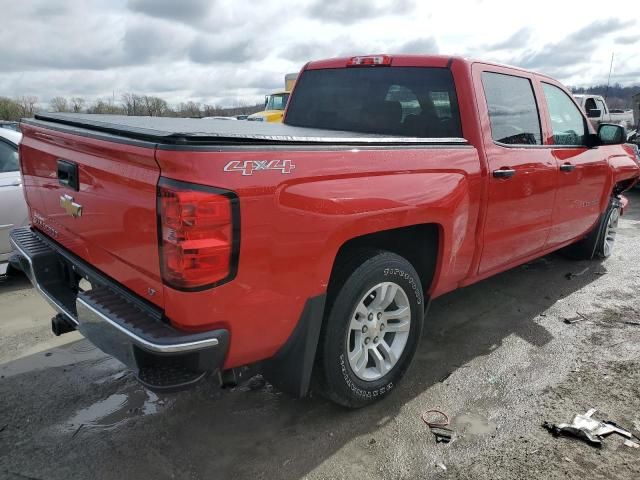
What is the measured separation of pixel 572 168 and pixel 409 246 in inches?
77.9

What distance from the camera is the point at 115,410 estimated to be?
2.92 m

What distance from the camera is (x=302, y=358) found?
7.99 ft

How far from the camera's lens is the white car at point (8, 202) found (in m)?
4.68

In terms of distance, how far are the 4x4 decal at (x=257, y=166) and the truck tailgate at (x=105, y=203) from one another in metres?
0.30

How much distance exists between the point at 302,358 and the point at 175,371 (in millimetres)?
604

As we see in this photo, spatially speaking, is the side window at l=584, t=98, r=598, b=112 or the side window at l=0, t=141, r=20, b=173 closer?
the side window at l=0, t=141, r=20, b=173

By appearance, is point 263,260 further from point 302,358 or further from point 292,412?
point 292,412

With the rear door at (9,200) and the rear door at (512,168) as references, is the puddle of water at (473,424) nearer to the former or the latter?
the rear door at (512,168)

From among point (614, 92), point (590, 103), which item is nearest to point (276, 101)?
point (590, 103)

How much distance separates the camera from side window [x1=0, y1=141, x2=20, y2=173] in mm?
4840

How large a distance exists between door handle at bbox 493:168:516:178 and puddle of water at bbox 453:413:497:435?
1.52 metres

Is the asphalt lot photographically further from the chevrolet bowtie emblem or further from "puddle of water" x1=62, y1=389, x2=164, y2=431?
the chevrolet bowtie emblem

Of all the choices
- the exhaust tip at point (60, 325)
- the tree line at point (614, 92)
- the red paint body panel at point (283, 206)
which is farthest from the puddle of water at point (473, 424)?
the tree line at point (614, 92)

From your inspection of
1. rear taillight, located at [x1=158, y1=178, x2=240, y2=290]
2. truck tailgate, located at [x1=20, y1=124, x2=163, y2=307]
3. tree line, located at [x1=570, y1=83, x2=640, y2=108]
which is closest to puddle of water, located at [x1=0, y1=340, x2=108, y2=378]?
truck tailgate, located at [x1=20, y1=124, x2=163, y2=307]
